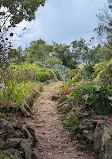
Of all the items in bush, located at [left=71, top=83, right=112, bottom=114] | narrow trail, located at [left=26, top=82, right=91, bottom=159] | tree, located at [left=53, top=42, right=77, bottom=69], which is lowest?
narrow trail, located at [left=26, top=82, right=91, bottom=159]

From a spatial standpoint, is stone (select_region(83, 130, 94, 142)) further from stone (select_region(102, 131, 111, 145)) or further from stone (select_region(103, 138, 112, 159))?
stone (select_region(103, 138, 112, 159))

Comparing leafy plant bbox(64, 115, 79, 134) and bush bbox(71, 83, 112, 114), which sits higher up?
bush bbox(71, 83, 112, 114)

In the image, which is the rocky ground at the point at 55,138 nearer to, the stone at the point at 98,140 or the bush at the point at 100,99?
the stone at the point at 98,140

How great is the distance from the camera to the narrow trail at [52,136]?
3.61 meters

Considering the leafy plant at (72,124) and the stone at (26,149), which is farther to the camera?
the leafy plant at (72,124)

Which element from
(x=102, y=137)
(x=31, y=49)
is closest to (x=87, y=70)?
(x=102, y=137)

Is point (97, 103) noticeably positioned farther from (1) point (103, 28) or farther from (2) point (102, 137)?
(1) point (103, 28)

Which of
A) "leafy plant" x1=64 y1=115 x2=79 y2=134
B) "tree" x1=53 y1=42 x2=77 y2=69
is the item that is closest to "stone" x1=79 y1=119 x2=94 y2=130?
"leafy plant" x1=64 y1=115 x2=79 y2=134

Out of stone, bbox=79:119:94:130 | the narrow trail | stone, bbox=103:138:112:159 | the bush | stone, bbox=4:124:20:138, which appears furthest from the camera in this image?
the bush

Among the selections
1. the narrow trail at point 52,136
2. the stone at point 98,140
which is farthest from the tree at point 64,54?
the stone at point 98,140

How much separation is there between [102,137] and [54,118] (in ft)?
9.45

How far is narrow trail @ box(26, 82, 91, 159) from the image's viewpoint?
3.61 meters

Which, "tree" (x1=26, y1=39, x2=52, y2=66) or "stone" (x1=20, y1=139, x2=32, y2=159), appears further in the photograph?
"tree" (x1=26, y1=39, x2=52, y2=66)

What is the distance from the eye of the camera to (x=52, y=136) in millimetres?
4555
